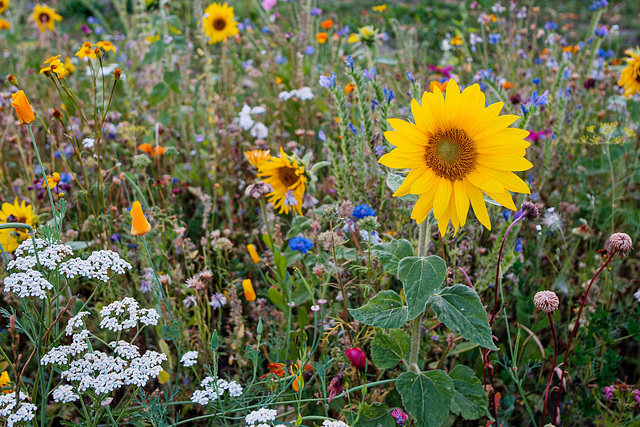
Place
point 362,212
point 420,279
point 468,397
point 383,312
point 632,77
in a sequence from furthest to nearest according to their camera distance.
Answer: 1. point 632,77
2. point 362,212
3. point 468,397
4. point 383,312
5. point 420,279

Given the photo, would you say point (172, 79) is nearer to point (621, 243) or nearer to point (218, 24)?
point (218, 24)

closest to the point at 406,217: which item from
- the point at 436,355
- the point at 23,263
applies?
the point at 436,355

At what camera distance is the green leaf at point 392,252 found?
141cm

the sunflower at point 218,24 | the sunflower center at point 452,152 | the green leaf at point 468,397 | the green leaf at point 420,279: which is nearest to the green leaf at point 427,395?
the green leaf at point 468,397

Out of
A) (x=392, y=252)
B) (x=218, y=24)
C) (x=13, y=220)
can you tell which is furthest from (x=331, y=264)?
(x=218, y=24)

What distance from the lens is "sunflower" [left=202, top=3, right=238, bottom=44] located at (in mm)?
3381

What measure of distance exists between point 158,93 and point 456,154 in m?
2.28

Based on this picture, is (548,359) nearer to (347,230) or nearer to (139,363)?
(347,230)

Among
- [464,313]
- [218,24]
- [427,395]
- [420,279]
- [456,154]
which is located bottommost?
[427,395]

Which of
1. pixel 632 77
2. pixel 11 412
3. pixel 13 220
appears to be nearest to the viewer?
pixel 11 412

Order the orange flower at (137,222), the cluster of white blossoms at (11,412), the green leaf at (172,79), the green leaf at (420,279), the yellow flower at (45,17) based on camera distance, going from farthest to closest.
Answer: the yellow flower at (45,17)
the green leaf at (172,79)
the orange flower at (137,222)
the green leaf at (420,279)
the cluster of white blossoms at (11,412)

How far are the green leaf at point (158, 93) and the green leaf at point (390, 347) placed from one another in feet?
7.25

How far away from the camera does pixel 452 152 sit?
1.33 meters

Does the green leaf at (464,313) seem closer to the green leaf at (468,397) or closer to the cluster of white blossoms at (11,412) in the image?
the green leaf at (468,397)
